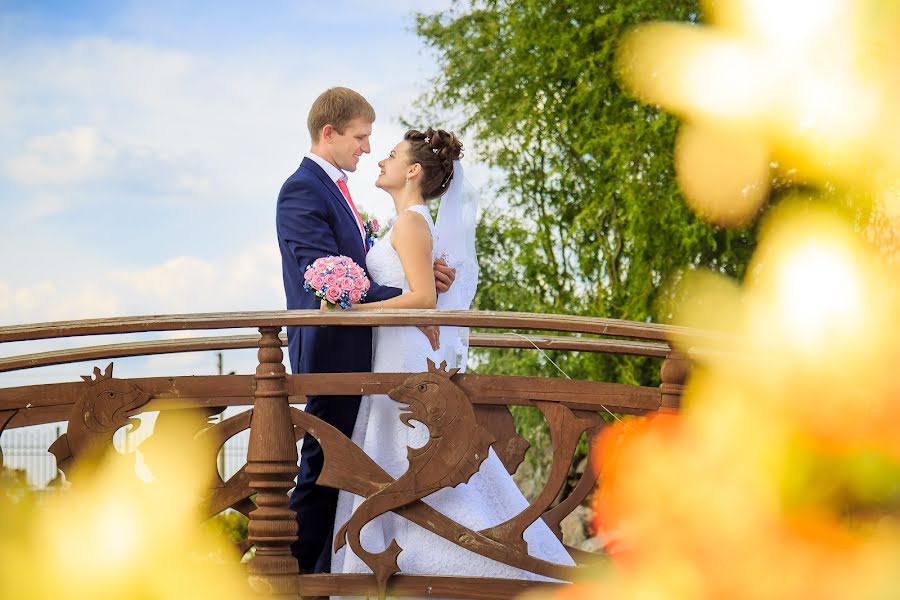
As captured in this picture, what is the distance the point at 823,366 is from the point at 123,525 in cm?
272

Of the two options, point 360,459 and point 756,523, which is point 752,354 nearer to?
point 756,523

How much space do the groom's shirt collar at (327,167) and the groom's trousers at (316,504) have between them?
0.86m

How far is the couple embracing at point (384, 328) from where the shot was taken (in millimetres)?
4449

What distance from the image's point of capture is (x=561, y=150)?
49.4 feet

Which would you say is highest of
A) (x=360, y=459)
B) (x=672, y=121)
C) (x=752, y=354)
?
(x=672, y=121)

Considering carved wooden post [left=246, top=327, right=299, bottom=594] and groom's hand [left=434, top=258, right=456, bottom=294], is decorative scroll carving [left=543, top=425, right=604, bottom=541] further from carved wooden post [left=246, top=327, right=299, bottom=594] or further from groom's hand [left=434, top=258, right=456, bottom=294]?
carved wooden post [left=246, top=327, right=299, bottom=594]

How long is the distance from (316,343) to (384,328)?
277mm

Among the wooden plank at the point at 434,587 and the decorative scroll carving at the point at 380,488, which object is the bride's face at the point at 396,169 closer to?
the decorative scroll carving at the point at 380,488

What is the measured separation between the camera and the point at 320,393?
415 centimetres

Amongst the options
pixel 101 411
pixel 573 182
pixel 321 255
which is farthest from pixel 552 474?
pixel 573 182

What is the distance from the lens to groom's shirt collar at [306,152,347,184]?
4.78m

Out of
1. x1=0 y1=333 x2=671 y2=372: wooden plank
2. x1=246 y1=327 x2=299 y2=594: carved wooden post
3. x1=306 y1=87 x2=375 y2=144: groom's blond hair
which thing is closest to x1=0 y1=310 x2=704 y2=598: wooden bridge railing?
x1=246 y1=327 x2=299 y2=594: carved wooden post

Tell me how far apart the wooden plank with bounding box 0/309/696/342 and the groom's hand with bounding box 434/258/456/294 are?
0.74 metres

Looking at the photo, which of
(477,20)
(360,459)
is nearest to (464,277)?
(360,459)
